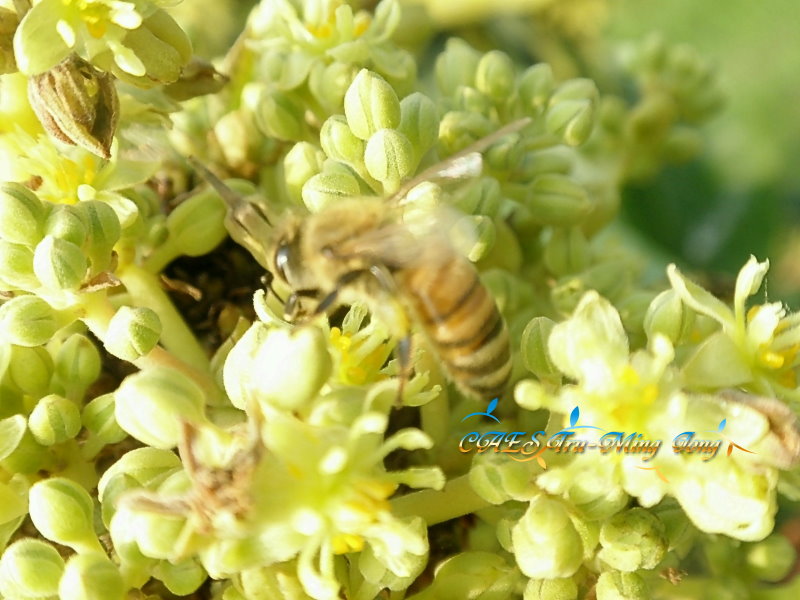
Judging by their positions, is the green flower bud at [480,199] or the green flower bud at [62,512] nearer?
the green flower bud at [62,512]

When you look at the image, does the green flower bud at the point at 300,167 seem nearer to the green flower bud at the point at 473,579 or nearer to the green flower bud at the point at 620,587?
the green flower bud at the point at 473,579

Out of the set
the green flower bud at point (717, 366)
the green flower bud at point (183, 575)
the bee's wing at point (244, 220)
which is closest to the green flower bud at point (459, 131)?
the bee's wing at point (244, 220)

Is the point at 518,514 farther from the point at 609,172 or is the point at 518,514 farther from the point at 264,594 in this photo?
Result: the point at 609,172

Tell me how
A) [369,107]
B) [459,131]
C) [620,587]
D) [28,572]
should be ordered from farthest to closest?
[459,131], [369,107], [620,587], [28,572]

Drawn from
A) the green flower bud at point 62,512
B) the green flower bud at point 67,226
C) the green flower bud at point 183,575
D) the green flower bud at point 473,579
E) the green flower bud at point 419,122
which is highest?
the green flower bud at point 419,122

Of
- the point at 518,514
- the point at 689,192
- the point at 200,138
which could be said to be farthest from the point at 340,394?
the point at 689,192

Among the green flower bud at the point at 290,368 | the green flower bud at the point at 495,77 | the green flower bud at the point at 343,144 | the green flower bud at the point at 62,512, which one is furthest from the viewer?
the green flower bud at the point at 495,77

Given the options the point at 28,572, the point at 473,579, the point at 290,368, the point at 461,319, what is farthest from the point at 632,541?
the point at 28,572

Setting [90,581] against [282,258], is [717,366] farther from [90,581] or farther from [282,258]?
[90,581]
